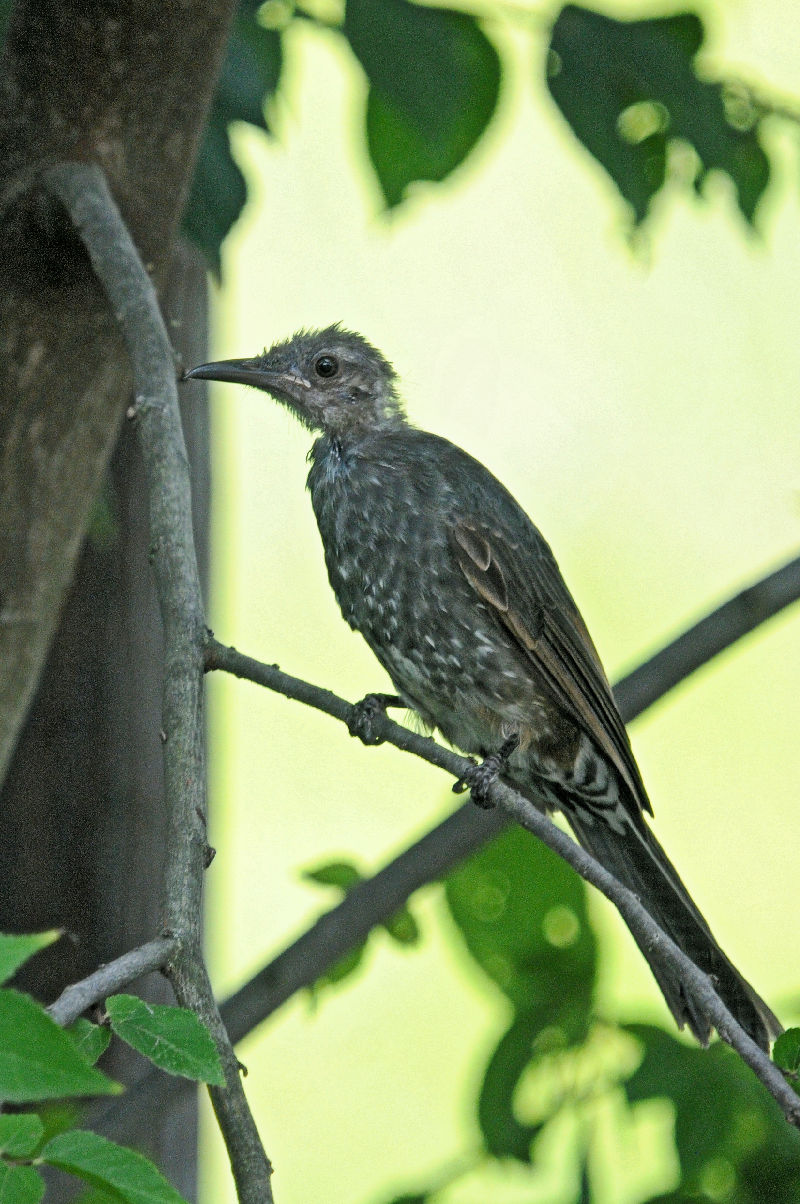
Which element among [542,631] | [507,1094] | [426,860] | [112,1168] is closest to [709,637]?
[542,631]

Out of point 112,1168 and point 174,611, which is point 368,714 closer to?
point 174,611

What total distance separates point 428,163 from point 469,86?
183 millimetres

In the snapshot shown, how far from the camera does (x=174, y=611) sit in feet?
7.64

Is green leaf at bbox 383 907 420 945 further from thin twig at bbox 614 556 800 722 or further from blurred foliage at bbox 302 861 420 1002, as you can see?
thin twig at bbox 614 556 800 722

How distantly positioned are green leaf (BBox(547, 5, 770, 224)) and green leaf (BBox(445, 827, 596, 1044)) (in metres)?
1.47

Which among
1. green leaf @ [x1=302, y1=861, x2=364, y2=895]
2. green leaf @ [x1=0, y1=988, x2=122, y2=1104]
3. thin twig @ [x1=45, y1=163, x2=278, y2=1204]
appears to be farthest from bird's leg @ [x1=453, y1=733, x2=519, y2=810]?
green leaf @ [x1=0, y1=988, x2=122, y2=1104]

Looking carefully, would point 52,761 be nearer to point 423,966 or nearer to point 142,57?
point 142,57

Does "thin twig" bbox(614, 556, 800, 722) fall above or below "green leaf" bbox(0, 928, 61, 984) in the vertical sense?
below

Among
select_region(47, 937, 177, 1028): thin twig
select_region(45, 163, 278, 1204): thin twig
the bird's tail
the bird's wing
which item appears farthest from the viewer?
the bird's wing

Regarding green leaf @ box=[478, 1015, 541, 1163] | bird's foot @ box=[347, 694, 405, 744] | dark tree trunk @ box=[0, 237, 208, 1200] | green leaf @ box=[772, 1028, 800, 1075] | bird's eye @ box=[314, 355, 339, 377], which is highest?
bird's eye @ box=[314, 355, 339, 377]

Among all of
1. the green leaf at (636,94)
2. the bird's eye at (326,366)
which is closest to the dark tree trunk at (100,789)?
the bird's eye at (326,366)

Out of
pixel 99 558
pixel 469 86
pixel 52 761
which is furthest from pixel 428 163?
pixel 52 761

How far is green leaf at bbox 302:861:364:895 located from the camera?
3.17 metres

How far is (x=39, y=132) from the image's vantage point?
3.08 metres
